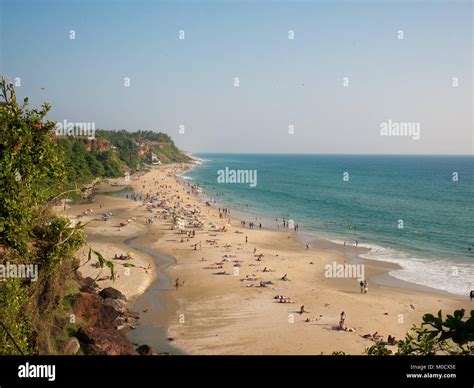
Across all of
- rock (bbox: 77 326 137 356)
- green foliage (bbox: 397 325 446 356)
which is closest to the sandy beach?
rock (bbox: 77 326 137 356)

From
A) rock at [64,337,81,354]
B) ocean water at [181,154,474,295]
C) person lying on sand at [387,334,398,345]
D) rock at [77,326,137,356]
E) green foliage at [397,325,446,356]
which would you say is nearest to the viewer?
green foliage at [397,325,446,356]

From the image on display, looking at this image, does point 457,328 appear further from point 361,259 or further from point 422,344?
point 361,259

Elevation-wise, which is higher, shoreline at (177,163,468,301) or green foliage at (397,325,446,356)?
green foliage at (397,325,446,356)

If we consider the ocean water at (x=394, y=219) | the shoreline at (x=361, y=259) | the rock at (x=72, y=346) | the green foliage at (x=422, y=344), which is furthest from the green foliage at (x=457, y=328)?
the ocean water at (x=394, y=219)

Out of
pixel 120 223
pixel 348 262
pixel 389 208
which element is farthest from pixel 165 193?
pixel 348 262

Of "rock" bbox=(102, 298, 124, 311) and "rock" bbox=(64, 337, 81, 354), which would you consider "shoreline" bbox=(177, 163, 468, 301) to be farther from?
"rock" bbox=(64, 337, 81, 354)

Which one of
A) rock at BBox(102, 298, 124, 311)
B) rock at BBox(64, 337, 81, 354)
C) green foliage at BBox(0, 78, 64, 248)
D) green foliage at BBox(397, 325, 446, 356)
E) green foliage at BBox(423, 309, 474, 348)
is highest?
green foliage at BBox(0, 78, 64, 248)

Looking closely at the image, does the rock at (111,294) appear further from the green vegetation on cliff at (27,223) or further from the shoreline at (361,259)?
the shoreline at (361,259)
